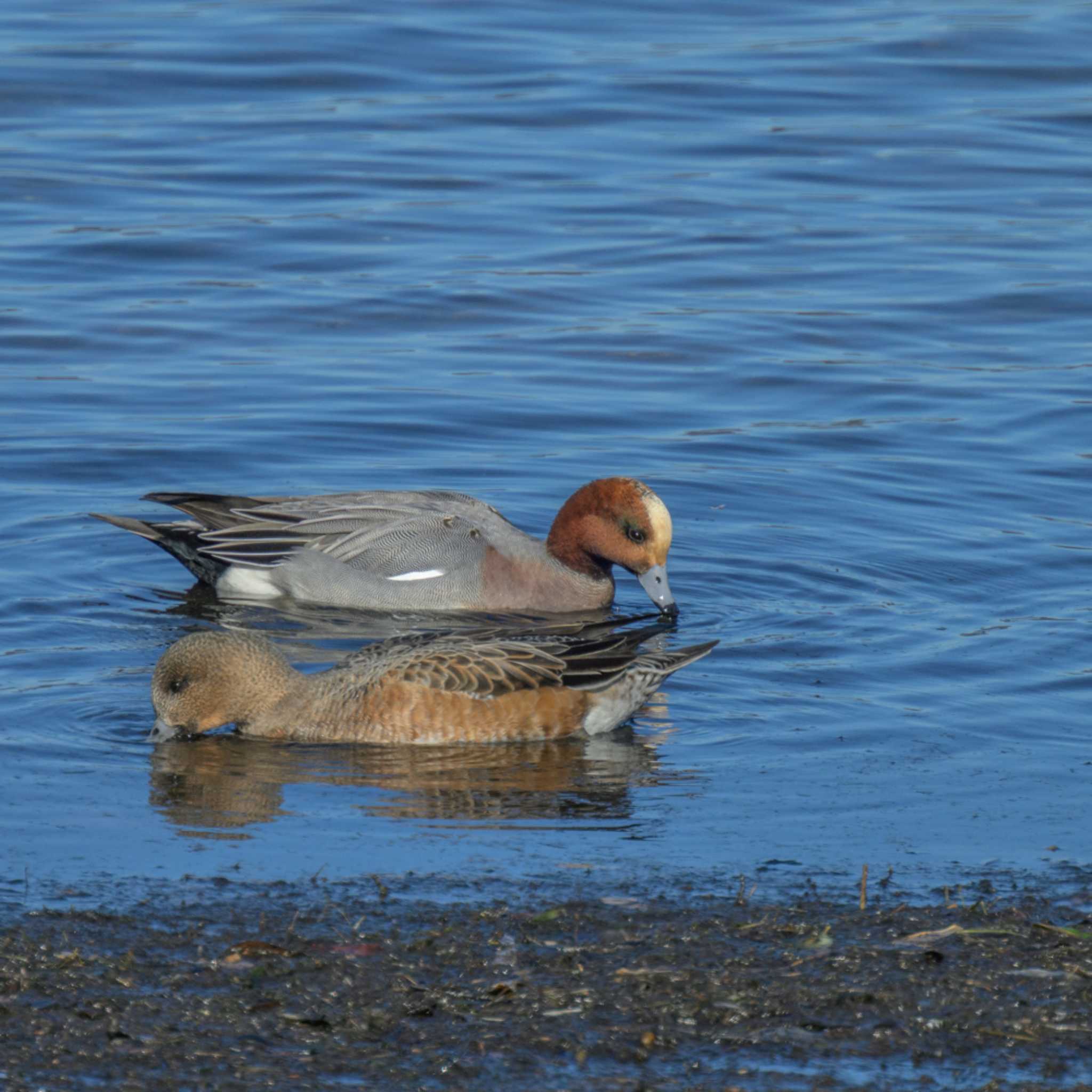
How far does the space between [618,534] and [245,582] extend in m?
1.94

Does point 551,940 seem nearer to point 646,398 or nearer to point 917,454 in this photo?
point 917,454

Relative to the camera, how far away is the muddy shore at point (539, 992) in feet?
15.3

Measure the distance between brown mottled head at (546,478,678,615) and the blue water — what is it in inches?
10.7

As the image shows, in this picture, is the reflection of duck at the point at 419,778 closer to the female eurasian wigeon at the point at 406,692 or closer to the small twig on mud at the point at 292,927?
the female eurasian wigeon at the point at 406,692

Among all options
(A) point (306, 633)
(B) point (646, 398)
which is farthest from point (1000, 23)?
(A) point (306, 633)

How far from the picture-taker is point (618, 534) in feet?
34.1

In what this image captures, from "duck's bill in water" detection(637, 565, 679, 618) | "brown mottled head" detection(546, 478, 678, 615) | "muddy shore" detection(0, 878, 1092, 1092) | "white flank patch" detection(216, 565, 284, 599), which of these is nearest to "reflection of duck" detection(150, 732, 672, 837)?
"muddy shore" detection(0, 878, 1092, 1092)

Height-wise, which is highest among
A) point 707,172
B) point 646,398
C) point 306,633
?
point 707,172

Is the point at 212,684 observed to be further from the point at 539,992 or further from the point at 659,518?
the point at 659,518

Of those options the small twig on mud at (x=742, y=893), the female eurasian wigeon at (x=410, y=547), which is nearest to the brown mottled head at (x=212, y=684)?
the small twig on mud at (x=742, y=893)

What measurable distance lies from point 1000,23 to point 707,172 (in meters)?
6.51

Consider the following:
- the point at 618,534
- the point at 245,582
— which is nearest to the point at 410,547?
the point at 245,582

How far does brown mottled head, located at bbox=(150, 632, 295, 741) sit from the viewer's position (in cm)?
752

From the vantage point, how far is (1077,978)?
16.9 ft
